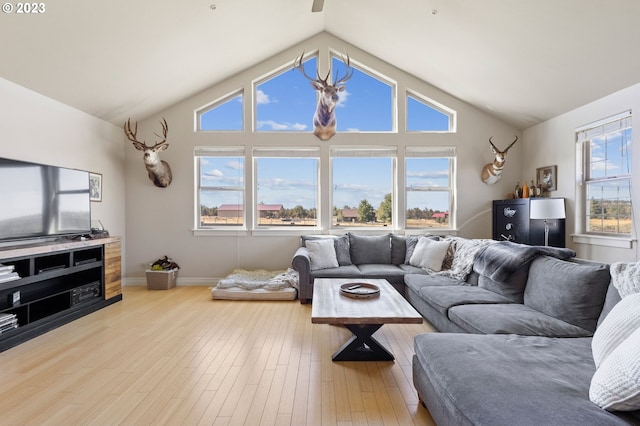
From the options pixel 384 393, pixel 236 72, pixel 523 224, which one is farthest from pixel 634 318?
pixel 236 72

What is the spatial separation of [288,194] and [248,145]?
1053 mm

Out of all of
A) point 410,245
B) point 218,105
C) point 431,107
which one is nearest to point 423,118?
point 431,107

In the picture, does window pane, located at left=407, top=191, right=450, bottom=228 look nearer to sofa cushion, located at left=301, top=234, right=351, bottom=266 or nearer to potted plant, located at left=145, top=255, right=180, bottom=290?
sofa cushion, located at left=301, top=234, right=351, bottom=266

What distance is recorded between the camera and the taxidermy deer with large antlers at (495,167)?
5016mm

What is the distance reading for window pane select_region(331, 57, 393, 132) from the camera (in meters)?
5.55

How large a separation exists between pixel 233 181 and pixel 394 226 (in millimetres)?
2838

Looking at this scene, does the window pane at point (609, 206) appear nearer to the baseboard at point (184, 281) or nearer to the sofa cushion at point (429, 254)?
the sofa cushion at point (429, 254)

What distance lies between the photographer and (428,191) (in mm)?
5578

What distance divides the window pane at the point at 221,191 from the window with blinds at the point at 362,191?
5.23ft

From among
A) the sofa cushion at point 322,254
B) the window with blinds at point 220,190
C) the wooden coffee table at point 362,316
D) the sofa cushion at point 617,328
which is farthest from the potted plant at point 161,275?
the sofa cushion at point 617,328

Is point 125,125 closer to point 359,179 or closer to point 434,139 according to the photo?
point 359,179

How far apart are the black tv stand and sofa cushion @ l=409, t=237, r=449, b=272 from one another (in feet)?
13.3

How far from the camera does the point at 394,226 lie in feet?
18.1

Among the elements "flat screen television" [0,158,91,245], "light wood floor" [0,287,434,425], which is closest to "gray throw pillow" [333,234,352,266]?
"light wood floor" [0,287,434,425]
